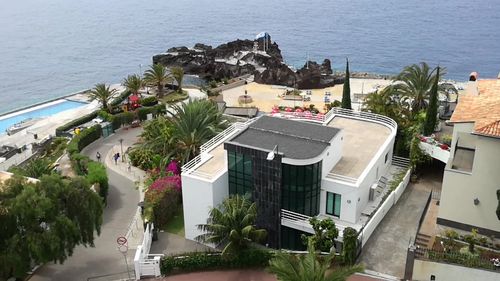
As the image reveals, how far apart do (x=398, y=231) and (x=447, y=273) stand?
532cm

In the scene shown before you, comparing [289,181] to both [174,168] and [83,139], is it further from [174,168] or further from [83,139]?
[83,139]

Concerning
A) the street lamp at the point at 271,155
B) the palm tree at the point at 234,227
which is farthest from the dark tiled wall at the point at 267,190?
the palm tree at the point at 234,227

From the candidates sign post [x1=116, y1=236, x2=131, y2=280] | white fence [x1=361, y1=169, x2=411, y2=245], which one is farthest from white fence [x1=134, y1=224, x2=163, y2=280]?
white fence [x1=361, y1=169, x2=411, y2=245]

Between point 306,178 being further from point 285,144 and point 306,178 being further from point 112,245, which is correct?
point 112,245

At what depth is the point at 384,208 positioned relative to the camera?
98.5 ft

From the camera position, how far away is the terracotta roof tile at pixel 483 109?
25.6 metres

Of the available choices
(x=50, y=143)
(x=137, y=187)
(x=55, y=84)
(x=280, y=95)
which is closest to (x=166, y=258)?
(x=137, y=187)

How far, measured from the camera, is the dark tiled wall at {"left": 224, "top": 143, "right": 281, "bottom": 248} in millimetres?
27438

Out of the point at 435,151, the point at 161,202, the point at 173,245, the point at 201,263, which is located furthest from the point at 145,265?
the point at 435,151

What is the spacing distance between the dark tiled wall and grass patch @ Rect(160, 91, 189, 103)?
35901 mm

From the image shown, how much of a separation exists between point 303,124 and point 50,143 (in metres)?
32.2

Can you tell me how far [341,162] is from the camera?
31.2 meters

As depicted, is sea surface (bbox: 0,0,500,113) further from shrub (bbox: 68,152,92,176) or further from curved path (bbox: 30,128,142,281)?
curved path (bbox: 30,128,142,281)

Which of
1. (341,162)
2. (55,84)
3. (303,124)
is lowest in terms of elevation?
(55,84)
